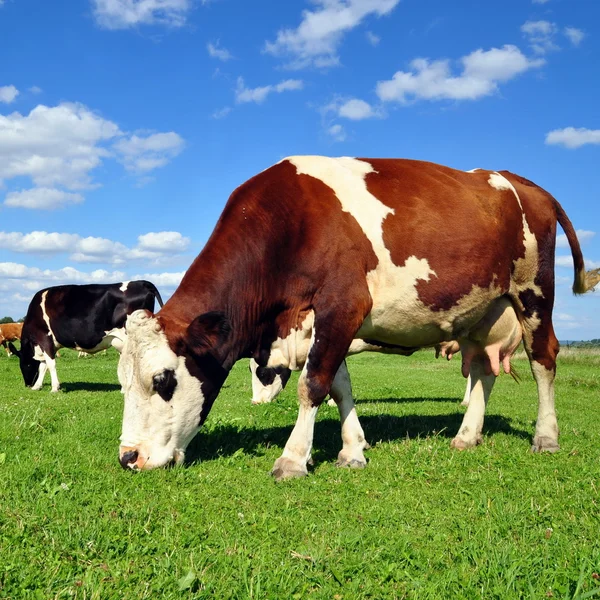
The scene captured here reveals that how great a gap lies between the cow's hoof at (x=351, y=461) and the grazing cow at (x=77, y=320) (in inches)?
480

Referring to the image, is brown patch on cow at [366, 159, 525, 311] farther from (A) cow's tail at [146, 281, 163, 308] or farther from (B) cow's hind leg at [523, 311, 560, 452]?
(A) cow's tail at [146, 281, 163, 308]

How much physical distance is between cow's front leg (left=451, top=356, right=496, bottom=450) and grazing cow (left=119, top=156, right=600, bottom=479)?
1.7 inches

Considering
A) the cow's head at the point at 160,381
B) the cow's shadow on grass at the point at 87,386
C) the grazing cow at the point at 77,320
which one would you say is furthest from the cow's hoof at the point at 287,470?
the grazing cow at the point at 77,320

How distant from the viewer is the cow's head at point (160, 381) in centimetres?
569

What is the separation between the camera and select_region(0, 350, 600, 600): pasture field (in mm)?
3383

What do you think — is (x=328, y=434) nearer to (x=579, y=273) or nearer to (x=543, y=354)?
(x=543, y=354)

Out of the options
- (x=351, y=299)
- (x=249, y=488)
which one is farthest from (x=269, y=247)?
(x=249, y=488)

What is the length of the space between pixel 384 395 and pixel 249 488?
363 inches

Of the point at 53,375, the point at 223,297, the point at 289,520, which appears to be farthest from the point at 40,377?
the point at 289,520

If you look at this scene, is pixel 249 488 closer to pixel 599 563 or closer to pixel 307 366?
pixel 307 366

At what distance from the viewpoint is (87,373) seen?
70.3 feet

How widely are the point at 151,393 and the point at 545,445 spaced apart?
463cm

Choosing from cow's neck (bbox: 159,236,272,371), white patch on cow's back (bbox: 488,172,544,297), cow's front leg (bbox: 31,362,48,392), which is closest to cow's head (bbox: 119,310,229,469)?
cow's neck (bbox: 159,236,272,371)

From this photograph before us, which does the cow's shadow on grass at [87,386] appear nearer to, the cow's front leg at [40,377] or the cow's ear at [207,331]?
the cow's front leg at [40,377]
